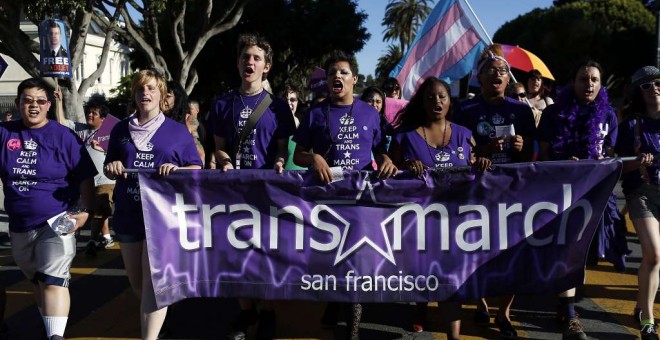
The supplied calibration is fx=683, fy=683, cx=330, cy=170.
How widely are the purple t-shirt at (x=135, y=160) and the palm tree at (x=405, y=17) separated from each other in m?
64.9

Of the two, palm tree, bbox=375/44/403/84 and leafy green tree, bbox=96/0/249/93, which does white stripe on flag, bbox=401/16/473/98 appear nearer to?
leafy green tree, bbox=96/0/249/93

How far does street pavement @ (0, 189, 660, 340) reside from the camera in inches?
191

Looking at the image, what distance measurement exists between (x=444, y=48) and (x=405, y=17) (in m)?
61.2

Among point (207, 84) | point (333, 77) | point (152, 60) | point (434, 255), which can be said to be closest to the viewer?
point (434, 255)

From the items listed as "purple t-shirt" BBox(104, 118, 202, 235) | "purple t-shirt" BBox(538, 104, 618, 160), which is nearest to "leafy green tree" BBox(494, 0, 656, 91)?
"purple t-shirt" BBox(538, 104, 618, 160)

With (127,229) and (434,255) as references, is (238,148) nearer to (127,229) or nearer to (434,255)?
(127,229)

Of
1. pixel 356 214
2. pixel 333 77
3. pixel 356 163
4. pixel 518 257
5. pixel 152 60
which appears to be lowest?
pixel 518 257

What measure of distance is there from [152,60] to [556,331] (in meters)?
15.2

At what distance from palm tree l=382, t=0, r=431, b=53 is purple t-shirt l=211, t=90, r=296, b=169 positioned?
64272 millimetres

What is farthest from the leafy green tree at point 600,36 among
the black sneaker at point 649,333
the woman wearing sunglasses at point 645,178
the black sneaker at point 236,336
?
the black sneaker at point 236,336

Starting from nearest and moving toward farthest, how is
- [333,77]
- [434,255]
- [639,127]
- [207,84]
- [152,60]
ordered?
[434,255], [333,77], [639,127], [152,60], [207,84]

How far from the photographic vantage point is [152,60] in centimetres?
1809

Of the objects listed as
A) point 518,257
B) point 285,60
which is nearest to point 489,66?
point 518,257

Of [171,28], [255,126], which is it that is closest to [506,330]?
[255,126]
